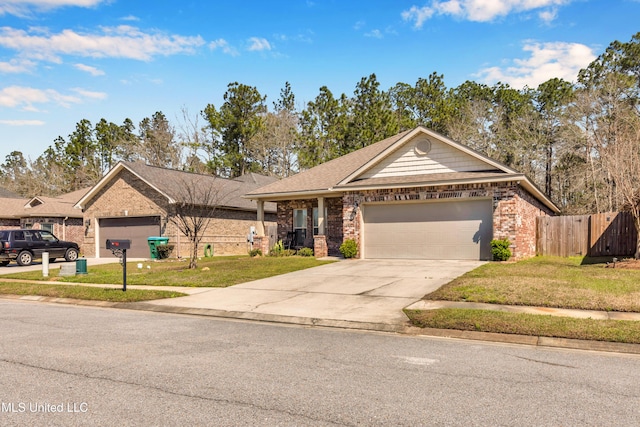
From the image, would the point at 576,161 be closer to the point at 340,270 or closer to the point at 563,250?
the point at 563,250

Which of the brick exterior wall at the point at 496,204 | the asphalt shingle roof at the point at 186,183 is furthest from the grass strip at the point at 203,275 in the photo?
the asphalt shingle roof at the point at 186,183

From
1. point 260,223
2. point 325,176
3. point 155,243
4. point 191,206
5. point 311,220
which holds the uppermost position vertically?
point 325,176

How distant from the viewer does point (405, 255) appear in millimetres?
20750

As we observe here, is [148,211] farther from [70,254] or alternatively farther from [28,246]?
[28,246]

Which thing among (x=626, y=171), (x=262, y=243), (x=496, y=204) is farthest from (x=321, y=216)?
(x=626, y=171)

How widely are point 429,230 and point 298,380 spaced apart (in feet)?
50.8

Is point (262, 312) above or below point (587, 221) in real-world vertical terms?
below

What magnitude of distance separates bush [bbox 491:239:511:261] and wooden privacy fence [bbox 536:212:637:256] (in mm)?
6164

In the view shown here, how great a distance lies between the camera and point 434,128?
146 ft

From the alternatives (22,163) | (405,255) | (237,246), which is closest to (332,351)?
(405,255)

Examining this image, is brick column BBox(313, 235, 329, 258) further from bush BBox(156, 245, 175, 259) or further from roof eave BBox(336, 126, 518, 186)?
bush BBox(156, 245, 175, 259)

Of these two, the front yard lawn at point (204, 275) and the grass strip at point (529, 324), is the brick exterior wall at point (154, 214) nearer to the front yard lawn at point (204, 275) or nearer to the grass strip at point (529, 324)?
the front yard lawn at point (204, 275)

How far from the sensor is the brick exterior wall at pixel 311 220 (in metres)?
23.8

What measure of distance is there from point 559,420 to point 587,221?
20864 mm
